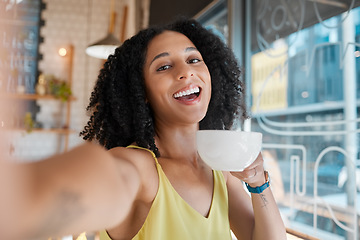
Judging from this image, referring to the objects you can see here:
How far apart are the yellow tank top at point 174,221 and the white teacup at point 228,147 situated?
0.57ft

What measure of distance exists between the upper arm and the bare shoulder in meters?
0.35

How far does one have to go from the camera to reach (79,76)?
17.3 ft

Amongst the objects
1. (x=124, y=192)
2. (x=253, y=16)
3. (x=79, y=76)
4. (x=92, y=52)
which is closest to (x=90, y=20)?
(x=79, y=76)

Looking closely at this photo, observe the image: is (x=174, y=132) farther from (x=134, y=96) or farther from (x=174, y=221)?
(x=174, y=221)

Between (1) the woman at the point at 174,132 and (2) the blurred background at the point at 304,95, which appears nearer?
(1) the woman at the point at 174,132

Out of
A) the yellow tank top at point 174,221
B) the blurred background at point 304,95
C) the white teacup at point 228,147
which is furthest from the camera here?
the blurred background at point 304,95

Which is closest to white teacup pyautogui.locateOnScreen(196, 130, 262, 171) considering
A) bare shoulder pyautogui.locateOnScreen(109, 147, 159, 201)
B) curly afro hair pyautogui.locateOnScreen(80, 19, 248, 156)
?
bare shoulder pyautogui.locateOnScreen(109, 147, 159, 201)

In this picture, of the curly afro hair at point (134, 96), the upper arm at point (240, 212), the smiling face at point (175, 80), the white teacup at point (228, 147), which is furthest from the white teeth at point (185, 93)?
the upper arm at point (240, 212)

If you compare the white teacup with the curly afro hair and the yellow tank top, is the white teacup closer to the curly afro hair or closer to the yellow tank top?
the yellow tank top

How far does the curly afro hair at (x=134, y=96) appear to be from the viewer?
1.01 meters

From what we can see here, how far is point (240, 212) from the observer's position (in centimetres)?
102

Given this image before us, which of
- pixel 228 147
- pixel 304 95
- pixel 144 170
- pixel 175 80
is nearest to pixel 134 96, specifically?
pixel 175 80

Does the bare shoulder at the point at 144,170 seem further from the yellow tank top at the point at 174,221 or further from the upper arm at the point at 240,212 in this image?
the upper arm at the point at 240,212

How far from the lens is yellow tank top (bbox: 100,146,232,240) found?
2.60 ft
